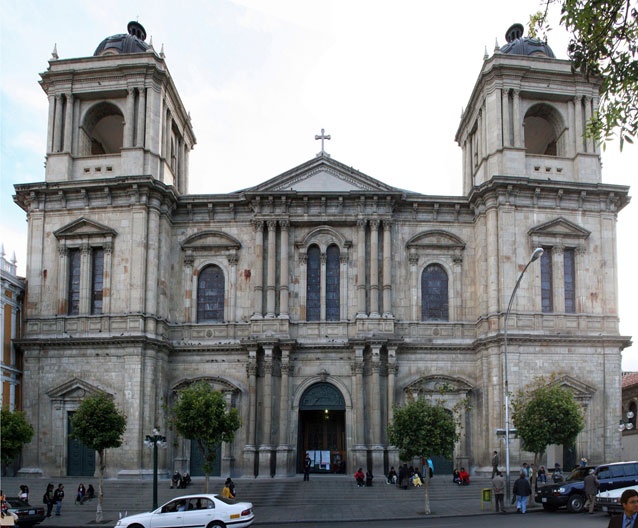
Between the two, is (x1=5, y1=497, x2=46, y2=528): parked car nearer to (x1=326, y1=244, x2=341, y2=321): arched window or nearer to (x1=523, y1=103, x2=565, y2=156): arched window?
(x1=326, y1=244, x2=341, y2=321): arched window

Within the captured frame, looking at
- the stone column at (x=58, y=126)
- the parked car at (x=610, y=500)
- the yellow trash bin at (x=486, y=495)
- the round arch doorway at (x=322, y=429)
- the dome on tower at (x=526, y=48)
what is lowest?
the yellow trash bin at (x=486, y=495)

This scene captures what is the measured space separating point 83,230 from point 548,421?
73.7 ft

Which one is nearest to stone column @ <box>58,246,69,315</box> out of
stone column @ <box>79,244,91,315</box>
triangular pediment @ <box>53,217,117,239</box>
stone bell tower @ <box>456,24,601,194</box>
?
triangular pediment @ <box>53,217,117,239</box>

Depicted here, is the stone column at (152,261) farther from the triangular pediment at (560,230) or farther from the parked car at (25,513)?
the triangular pediment at (560,230)

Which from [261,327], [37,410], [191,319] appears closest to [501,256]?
[261,327]

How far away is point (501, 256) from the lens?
37688mm

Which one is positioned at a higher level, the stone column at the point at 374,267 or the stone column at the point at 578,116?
the stone column at the point at 578,116

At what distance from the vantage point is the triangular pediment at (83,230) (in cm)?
3856

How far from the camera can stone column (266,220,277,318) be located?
3891 centimetres

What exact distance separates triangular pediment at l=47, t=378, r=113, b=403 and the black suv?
20291 millimetres

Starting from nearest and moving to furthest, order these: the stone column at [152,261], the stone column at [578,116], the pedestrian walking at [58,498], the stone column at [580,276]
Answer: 1. the pedestrian walking at [58,498]
2. the stone column at [152,261]
3. the stone column at [580,276]
4. the stone column at [578,116]

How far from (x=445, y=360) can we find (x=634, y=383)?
18.2 meters

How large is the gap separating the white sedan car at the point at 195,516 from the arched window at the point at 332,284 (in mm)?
17051

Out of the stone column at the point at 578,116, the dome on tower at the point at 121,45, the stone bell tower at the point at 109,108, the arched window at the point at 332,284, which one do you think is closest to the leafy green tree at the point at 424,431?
the arched window at the point at 332,284
